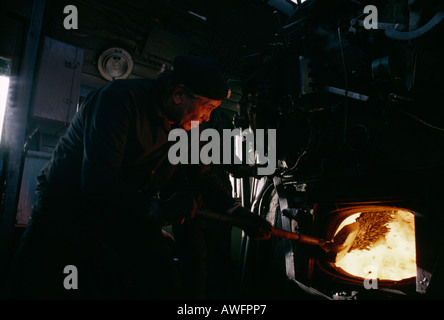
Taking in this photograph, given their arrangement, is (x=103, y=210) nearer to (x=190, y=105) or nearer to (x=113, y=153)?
(x=113, y=153)

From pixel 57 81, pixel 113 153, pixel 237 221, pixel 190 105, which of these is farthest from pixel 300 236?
pixel 57 81

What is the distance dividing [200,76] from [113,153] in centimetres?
103

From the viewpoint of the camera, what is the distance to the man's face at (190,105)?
2.36 m

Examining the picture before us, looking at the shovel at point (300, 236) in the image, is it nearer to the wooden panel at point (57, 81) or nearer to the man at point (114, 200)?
the man at point (114, 200)

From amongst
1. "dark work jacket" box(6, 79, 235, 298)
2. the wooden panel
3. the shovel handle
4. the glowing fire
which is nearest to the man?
"dark work jacket" box(6, 79, 235, 298)

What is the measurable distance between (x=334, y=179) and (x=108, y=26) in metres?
5.09

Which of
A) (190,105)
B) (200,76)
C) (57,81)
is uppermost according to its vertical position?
(57,81)

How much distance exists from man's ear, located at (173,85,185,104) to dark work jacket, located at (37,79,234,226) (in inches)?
6.0

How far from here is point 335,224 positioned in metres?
3.37

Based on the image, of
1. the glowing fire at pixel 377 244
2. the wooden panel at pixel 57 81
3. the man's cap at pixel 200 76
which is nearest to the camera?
the man's cap at pixel 200 76

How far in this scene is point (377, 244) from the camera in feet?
12.1

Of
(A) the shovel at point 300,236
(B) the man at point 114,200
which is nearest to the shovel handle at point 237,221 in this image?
(A) the shovel at point 300,236

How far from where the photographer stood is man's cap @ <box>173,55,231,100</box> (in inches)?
90.4
